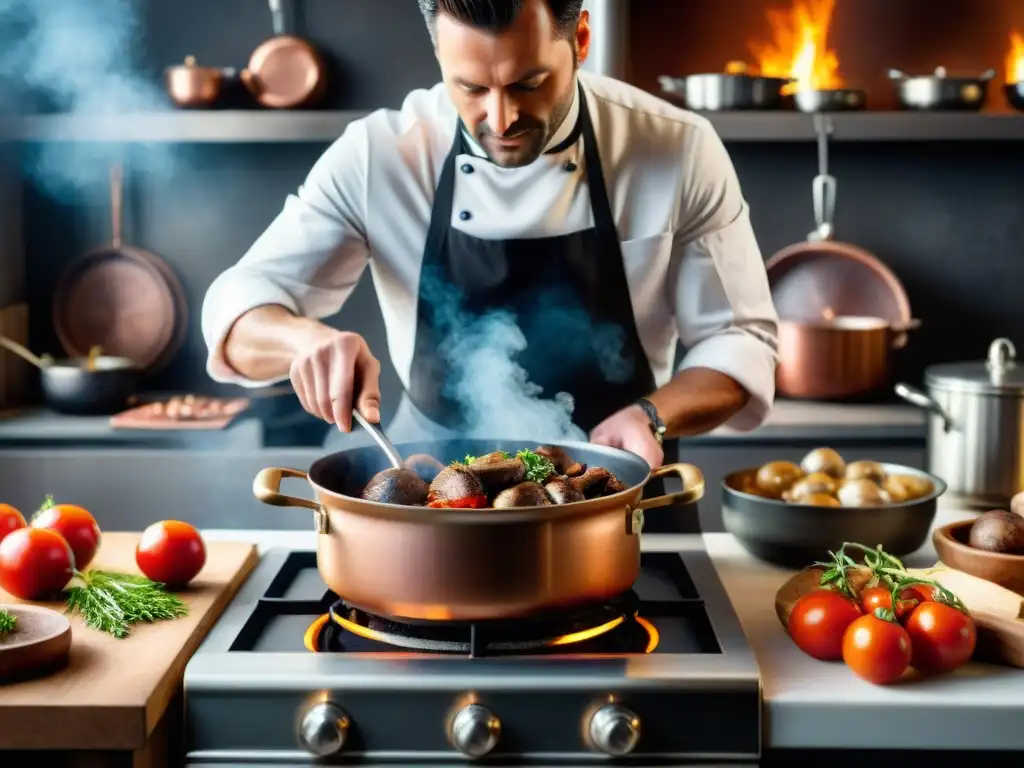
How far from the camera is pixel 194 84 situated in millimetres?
3344

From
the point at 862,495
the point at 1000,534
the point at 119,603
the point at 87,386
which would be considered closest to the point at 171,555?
the point at 119,603

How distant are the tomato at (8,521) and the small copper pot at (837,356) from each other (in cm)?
210

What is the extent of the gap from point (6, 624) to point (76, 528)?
31cm

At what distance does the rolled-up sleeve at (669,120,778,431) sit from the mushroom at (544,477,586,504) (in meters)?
0.76

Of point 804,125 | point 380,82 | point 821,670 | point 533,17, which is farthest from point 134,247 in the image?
point 821,670

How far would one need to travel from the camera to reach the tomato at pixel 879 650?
50.8 inches

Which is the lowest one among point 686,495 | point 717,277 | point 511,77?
point 686,495

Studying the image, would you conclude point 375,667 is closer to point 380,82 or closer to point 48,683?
point 48,683

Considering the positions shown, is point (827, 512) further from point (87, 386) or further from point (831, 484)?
point (87, 386)

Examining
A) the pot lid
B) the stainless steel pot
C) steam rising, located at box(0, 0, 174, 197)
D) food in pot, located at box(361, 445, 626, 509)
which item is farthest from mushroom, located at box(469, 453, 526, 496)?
steam rising, located at box(0, 0, 174, 197)

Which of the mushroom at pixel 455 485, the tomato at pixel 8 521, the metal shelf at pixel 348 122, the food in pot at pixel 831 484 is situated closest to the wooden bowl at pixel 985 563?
the food in pot at pixel 831 484

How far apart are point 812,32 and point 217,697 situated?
115 inches

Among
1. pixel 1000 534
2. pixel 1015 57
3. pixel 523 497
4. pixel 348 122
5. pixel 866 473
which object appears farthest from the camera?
pixel 1015 57

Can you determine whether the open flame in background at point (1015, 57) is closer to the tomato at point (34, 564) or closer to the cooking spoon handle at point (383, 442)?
the cooking spoon handle at point (383, 442)
